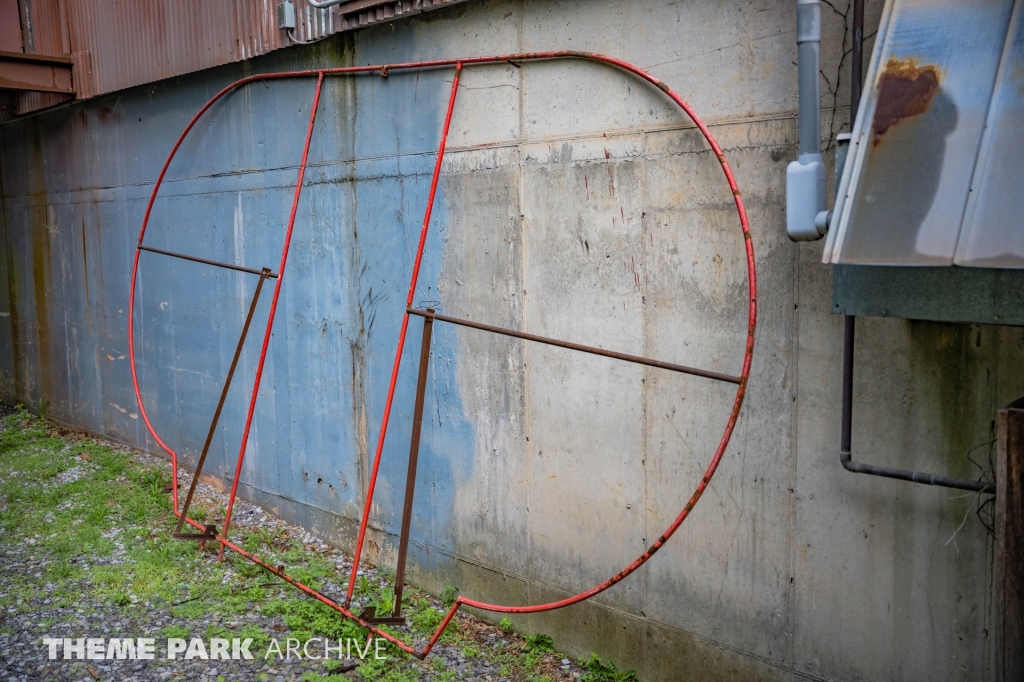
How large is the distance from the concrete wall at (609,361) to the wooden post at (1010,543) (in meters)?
0.64

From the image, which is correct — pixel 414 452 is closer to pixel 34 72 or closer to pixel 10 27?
pixel 34 72

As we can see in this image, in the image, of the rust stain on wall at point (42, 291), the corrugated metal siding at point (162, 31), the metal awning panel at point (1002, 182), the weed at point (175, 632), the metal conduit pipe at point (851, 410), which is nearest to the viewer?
the metal awning panel at point (1002, 182)

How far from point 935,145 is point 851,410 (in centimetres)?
112

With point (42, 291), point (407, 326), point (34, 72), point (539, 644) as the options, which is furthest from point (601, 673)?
point (42, 291)

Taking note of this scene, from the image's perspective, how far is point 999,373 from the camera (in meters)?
3.05

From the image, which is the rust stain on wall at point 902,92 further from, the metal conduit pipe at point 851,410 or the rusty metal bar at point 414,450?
the rusty metal bar at point 414,450

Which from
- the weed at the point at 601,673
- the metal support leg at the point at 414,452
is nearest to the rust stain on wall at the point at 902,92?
the metal support leg at the point at 414,452

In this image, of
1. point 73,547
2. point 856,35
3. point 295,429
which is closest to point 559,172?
point 856,35

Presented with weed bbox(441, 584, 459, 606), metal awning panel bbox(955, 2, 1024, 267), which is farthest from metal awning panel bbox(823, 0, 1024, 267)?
weed bbox(441, 584, 459, 606)

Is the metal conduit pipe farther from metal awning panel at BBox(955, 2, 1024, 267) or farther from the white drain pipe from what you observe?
metal awning panel at BBox(955, 2, 1024, 267)

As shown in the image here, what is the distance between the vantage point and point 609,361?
4.29 meters

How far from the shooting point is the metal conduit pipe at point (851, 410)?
3.06 meters

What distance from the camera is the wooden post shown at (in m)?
2.47

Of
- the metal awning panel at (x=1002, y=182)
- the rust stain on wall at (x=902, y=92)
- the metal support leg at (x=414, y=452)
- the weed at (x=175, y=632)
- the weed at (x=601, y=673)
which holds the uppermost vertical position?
the rust stain on wall at (x=902, y=92)
